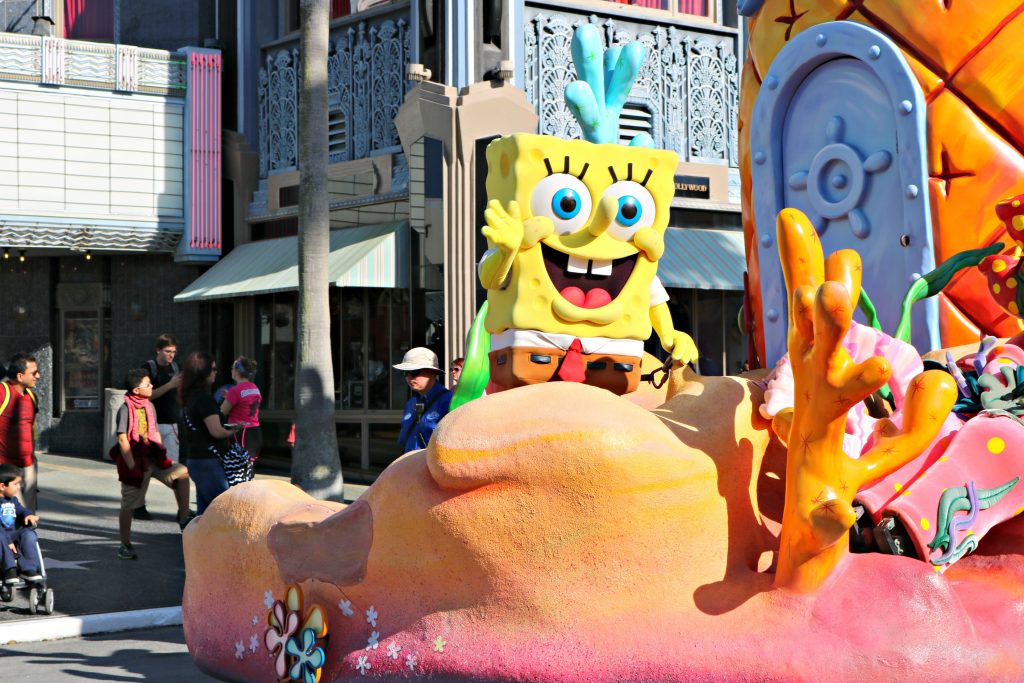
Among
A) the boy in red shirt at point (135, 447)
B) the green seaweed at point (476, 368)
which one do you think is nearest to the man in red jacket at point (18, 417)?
the boy in red shirt at point (135, 447)

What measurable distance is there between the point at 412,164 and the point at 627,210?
33.1 feet

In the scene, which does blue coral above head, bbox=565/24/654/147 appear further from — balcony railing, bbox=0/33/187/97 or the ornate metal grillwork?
balcony railing, bbox=0/33/187/97

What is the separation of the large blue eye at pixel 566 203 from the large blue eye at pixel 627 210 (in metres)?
0.19

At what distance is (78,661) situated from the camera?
Result: 722 centimetres

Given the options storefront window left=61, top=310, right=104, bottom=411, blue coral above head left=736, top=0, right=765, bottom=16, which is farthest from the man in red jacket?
storefront window left=61, top=310, right=104, bottom=411

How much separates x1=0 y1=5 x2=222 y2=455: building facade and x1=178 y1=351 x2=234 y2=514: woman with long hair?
9.09 meters

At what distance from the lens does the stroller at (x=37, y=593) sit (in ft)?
27.6

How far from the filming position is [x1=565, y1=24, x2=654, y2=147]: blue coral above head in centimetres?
637

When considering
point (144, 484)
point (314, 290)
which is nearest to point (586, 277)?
point (144, 484)

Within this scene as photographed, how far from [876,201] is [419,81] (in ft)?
30.9

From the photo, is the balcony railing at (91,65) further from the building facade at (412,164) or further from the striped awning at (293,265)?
the striped awning at (293,265)

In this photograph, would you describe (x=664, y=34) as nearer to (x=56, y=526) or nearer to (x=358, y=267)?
(x=358, y=267)

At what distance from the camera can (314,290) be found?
11.3m

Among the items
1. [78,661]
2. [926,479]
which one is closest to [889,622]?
[926,479]
